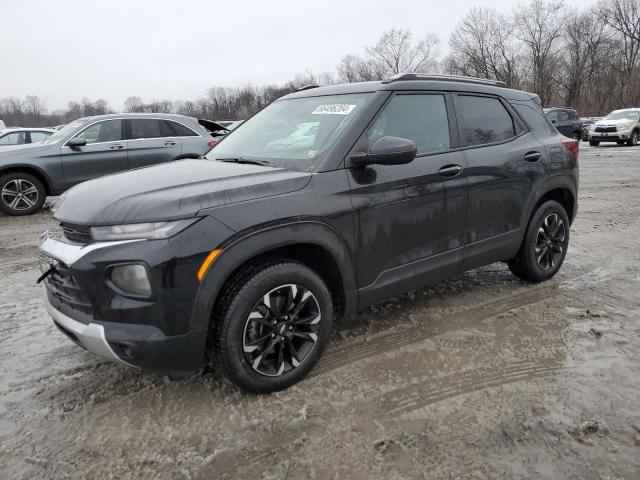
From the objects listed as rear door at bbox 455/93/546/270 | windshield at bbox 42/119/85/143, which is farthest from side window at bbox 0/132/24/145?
rear door at bbox 455/93/546/270

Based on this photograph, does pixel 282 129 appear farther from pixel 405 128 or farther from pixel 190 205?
pixel 190 205

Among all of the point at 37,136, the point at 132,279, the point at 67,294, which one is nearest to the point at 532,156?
the point at 132,279

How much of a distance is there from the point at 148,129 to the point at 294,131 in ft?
21.6

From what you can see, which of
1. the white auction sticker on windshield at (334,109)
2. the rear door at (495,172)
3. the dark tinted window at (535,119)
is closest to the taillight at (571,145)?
the dark tinted window at (535,119)

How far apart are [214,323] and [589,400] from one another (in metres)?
2.13

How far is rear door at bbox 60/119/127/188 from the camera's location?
8.52 m

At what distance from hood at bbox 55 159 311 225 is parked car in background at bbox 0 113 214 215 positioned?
5.81 m

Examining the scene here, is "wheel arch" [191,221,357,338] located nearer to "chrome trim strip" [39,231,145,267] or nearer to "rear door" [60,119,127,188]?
"chrome trim strip" [39,231,145,267]

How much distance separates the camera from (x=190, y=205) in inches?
93.9

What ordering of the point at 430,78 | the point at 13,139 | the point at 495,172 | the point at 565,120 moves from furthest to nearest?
the point at 565,120, the point at 13,139, the point at 495,172, the point at 430,78

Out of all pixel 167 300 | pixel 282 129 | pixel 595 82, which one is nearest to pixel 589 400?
pixel 167 300

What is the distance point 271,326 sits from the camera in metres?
2.67

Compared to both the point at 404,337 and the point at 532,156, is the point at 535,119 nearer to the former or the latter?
the point at 532,156

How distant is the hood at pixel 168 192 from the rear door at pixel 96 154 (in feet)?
20.5
